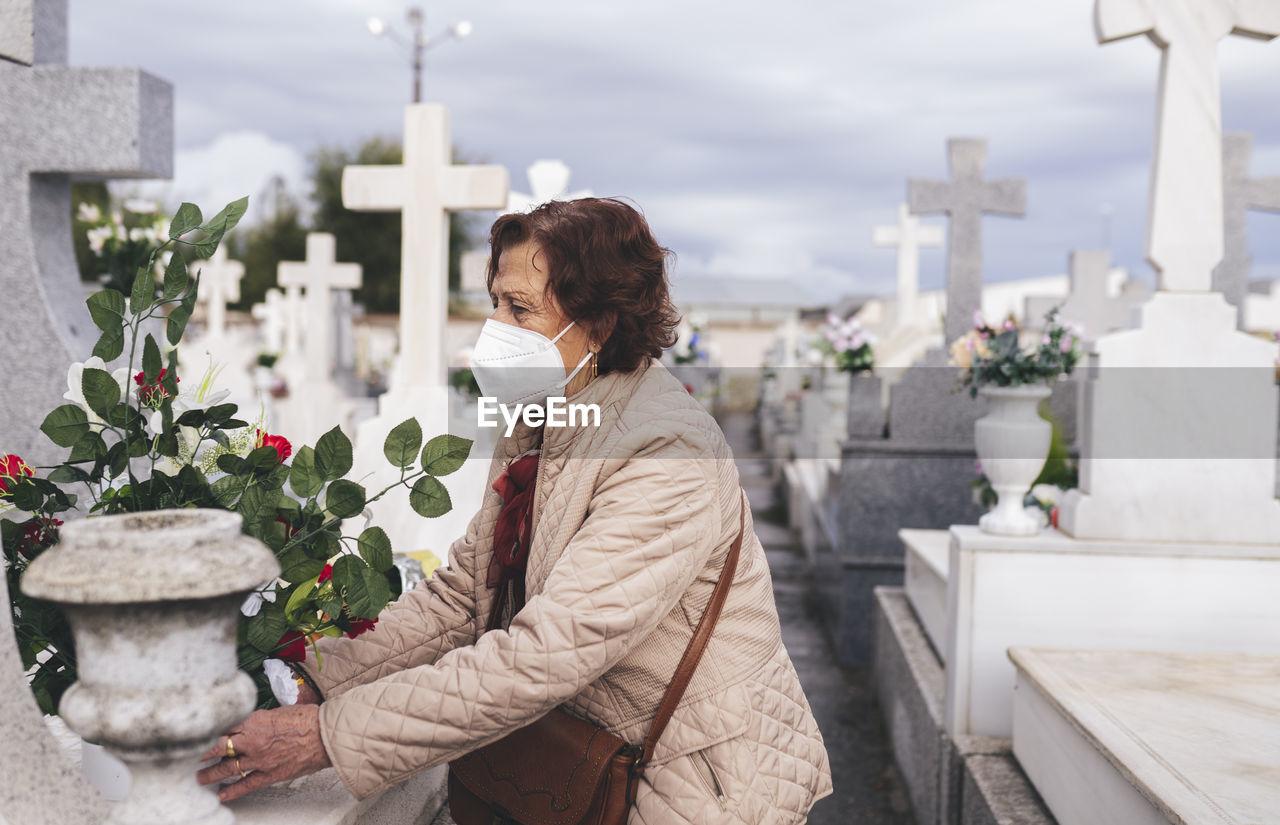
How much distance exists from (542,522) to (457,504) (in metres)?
2.62

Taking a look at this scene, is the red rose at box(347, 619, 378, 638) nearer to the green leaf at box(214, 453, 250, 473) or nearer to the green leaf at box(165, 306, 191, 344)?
the green leaf at box(214, 453, 250, 473)

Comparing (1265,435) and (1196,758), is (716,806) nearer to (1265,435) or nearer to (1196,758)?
(1196,758)

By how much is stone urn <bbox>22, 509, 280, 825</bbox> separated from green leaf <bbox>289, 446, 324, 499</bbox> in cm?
31

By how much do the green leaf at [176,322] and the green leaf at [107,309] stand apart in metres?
0.06

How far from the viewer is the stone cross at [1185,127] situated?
356 cm

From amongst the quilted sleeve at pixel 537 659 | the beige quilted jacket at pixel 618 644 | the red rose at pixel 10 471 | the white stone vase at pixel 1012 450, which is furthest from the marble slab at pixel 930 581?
the red rose at pixel 10 471

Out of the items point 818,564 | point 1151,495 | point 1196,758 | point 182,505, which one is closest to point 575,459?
point 182,505

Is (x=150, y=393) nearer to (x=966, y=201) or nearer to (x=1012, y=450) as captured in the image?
(x=1012, y=450)

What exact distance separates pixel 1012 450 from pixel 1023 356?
0.44m

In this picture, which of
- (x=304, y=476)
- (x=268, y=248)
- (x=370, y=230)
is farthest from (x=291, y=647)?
(x=268, y=248)

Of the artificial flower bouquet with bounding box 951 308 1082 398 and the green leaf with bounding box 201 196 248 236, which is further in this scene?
the artificial flower bouquet with bounding box 951 308 1082 398

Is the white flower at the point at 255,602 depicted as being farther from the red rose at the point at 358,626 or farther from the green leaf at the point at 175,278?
the green leaf at the point at 175,278

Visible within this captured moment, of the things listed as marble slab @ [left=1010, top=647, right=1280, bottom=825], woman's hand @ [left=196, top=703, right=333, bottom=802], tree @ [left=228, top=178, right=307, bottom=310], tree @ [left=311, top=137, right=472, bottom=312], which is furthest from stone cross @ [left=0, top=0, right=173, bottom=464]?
tree @ [left=228, top=178, right=307, bottom=310]

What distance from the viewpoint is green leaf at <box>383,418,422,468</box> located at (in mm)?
1505
